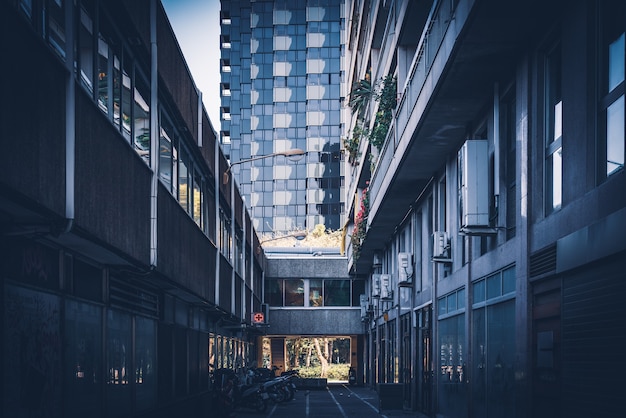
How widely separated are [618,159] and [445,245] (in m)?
11.4

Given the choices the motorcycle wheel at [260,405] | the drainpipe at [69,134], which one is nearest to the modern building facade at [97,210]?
the drainpipe at [69,134]

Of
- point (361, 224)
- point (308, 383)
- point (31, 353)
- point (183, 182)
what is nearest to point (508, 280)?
point (183, 182)

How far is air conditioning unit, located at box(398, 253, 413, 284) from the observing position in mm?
28156

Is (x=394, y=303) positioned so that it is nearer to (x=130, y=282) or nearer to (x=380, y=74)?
(x=380, y=74)

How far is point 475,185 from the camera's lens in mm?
15922

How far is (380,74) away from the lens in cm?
3023

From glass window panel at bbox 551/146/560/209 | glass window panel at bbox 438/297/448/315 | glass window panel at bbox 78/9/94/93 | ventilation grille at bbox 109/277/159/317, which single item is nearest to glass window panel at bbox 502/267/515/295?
glass window panel at bbox 551/146/560/209

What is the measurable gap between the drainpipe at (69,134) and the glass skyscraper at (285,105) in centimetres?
10511

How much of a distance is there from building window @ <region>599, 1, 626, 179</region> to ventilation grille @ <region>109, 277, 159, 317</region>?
7530 millimetres

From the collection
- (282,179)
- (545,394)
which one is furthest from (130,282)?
(282,179)

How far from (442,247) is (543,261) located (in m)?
8.37

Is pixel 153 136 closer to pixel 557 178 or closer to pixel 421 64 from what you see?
pixel 421 64

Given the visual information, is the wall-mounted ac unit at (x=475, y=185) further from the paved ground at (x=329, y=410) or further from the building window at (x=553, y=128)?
the paved ground at (x=329, y=410)

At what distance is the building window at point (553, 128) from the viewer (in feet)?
40.5
